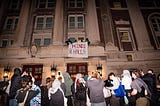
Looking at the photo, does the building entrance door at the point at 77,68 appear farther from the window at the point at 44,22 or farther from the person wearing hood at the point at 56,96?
the person wearing hood at the point at 56,96

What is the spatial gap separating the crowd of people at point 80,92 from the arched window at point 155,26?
9.34 meters

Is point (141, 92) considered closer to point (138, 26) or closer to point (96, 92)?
point (96, 92)

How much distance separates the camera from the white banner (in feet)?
42.2

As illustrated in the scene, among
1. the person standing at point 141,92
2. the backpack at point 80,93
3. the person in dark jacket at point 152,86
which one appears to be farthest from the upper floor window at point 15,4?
the person standing at point 141,92

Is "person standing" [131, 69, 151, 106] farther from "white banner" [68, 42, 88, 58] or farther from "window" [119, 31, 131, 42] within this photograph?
"window" [119, 31, 131, 42]

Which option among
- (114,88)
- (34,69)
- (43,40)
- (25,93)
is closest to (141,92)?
(114,88)

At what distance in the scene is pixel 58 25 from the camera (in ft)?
51.1

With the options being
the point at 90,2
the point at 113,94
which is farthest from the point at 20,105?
the point at 90,2

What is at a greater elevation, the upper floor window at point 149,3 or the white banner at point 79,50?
the upper floor window at point 149,3

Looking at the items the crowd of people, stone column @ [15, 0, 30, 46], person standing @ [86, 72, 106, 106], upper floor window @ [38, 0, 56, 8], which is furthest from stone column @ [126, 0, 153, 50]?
person standing @ [86, 72, 106, 106]

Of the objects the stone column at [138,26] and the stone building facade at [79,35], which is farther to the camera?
the stone column at [138,26]

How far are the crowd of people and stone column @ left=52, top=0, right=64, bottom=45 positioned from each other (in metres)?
7.19

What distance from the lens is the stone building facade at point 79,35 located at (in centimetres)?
1349

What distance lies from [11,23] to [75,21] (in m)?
6.15
